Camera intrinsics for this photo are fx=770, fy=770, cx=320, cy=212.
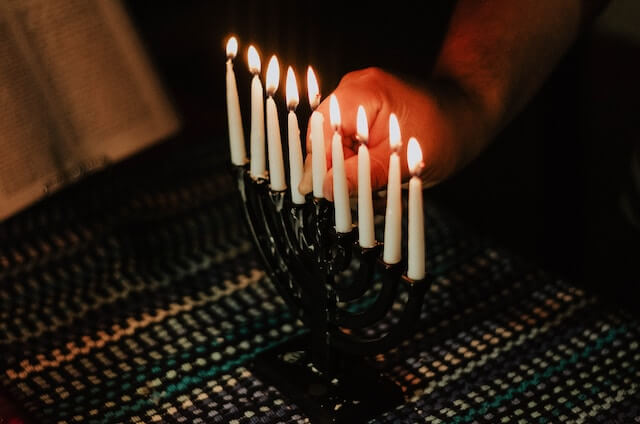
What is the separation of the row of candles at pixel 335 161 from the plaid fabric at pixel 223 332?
8.5 inches

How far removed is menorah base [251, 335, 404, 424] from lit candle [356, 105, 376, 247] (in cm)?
19

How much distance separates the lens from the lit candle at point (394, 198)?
625 mm

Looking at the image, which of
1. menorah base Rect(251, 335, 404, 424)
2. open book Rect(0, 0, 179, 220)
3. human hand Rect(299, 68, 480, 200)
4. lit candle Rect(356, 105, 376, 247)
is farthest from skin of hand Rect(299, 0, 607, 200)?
open book Rect(0, 0, 179, 220)

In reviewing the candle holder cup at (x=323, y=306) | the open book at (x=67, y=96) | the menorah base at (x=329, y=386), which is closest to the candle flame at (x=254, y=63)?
the candle holder cup at (x=323, y=306)

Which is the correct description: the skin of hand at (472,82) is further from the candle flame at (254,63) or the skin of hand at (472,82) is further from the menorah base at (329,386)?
the menorah base at (329,386)

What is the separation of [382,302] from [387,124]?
192 millimetres

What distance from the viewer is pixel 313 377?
0.83 m

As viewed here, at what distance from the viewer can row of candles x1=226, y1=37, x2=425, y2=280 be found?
64 cm

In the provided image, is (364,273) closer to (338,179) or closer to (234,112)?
(338,179)

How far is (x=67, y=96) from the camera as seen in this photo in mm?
1150

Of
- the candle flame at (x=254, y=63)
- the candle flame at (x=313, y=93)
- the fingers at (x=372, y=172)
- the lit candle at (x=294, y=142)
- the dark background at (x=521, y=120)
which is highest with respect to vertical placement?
the candle flame at (x=254, y=63)

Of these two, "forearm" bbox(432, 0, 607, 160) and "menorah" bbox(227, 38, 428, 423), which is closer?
"menorah" bbox(227, 38, 428, 423)

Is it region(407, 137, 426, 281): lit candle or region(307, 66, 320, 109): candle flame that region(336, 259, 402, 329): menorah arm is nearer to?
region(407, 137, 426, 281): lit candle

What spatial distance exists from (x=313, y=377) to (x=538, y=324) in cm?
28
